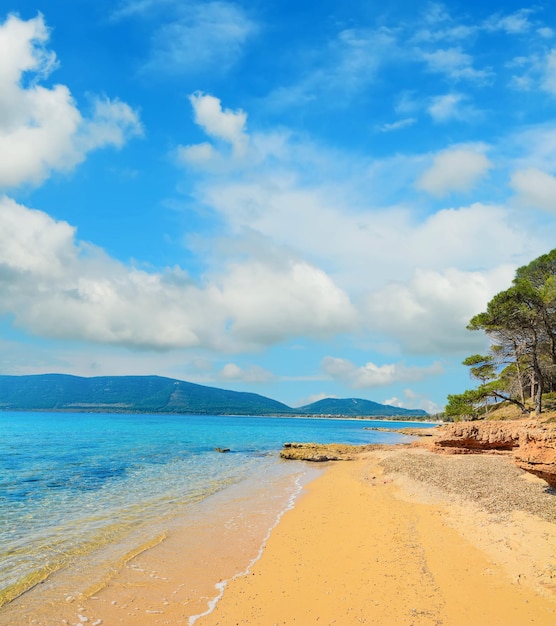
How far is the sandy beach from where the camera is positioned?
7.61 meters

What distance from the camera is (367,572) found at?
9.41 m

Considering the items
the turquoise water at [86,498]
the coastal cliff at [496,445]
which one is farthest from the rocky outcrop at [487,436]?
the turquoise water at [86,498]

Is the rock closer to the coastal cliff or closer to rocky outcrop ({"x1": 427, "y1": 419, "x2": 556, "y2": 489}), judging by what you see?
the coastal cliff

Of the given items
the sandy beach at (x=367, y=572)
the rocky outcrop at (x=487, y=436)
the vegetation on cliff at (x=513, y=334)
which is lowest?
the sandy beach at (x=367, y=572)

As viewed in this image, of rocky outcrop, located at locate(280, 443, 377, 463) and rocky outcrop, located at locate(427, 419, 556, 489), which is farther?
rocky outcrop, located at locate(280, 443, 377, 463)

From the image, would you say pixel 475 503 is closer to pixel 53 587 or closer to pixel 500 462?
pixel 500 462

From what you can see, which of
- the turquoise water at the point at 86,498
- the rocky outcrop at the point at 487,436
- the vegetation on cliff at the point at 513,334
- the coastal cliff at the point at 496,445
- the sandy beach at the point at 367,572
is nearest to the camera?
the sandy beach at the point at 367,572

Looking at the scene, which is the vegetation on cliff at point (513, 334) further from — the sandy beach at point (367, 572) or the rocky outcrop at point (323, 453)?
the sandy beach at point (367, 572)

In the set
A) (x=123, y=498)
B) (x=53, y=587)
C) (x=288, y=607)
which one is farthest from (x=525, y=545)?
(x=123, y=498)

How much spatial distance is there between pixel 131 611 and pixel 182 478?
18061 mm

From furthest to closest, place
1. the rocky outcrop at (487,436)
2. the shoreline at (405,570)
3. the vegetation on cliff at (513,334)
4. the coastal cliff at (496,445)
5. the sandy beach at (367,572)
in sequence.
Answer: the vegetation on cliff at (513,334)
the rocky outcrop at (487,436)
the coastal cliff at (496,445)
the sandy beach at (367,572)
the shoreline at (405,570)

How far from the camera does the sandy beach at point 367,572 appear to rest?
7.61m

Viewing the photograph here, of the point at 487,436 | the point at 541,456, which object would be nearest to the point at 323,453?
the point at 487,436

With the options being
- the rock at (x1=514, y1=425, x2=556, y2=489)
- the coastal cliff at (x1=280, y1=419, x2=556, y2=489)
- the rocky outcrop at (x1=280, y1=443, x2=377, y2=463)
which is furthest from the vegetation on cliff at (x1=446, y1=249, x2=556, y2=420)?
the rock at (x1=514, y1=425, x2=556, y2=489)
